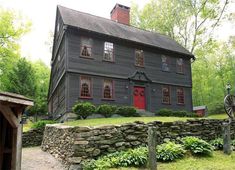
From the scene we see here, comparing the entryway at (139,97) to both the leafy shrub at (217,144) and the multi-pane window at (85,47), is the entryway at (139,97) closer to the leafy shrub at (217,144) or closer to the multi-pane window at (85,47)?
the multi-pane window at (85,47)

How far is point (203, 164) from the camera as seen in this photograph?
9.24m

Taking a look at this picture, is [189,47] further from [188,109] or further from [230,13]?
[188,109]

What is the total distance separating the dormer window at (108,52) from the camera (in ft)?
66.3

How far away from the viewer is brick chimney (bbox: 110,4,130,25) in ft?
84.2

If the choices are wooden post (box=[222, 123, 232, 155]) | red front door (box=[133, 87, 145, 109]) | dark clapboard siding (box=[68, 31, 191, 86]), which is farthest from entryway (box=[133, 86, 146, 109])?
wooden post (box=[222, 123, 232, 155])

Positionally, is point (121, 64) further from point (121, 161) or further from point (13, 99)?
point (13, 99)

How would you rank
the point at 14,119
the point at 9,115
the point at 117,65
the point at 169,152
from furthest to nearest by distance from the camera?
the point at 117,65 < the point at 169,152 < the point at 14,119 < the point at 9,115

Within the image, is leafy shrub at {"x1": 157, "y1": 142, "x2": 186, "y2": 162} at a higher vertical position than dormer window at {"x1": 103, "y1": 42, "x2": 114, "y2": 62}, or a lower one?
lower

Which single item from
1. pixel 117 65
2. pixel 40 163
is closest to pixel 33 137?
pixel 40 163

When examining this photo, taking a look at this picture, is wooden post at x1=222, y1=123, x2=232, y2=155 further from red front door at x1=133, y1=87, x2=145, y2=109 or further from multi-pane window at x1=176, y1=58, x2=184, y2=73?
multi-pane window at x1=176, y1=58, x2=184, y2=73

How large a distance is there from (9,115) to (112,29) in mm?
15683

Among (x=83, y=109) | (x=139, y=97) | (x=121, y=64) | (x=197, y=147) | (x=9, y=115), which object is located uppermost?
(x=121, y=64)

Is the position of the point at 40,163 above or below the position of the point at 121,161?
below

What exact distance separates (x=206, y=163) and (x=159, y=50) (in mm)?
15258
